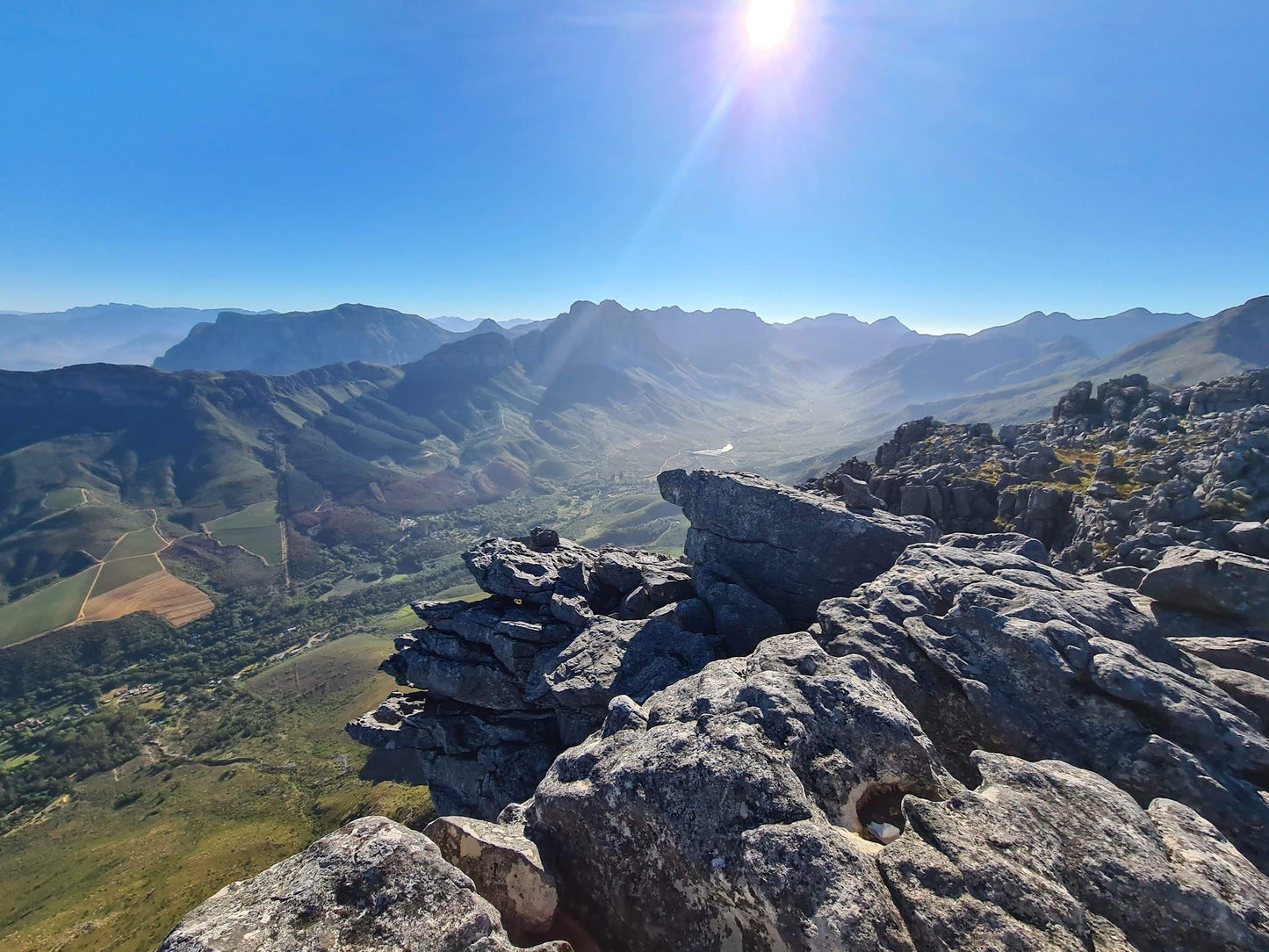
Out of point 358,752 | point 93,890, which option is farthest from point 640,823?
point 358,752

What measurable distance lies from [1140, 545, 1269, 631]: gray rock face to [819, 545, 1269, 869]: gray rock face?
11.8ft

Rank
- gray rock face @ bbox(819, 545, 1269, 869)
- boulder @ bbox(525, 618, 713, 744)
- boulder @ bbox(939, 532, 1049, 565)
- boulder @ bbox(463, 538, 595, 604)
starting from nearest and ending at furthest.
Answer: gray rock face @ bbox(819, 545, 1269, 869) < boulder @ bbox(525, 618, 713, 744) < boulder @ bbox(939, 532, 1049, 565) < boulder @ bbox(463, 538, 595, 604)

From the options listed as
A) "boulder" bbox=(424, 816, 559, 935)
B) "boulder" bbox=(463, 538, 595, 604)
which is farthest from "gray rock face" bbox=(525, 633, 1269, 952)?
"boulder" bbox=(463, 538, 595, 604)

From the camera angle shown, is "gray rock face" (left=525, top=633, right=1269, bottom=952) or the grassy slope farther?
the grassy slope

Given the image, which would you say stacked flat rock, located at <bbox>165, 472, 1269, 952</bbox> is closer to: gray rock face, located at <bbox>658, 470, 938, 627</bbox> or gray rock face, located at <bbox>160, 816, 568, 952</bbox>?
gray rock face, located at <bbox>160, 816, 568, 952</bbox>

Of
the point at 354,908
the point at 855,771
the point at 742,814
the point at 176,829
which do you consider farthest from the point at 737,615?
the point at 176,829

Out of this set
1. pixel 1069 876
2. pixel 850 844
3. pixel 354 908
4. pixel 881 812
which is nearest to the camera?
pixel 354 908

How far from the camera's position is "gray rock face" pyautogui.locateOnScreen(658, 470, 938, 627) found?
31312mm

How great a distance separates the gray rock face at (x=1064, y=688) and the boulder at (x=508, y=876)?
12.7 meters

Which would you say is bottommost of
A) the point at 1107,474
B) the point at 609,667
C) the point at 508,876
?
the point at 609,667

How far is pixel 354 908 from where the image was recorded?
417 inches

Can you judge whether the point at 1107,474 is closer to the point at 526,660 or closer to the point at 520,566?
the point at 520,566

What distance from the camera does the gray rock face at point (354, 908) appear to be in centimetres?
992

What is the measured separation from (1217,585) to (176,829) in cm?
16636
